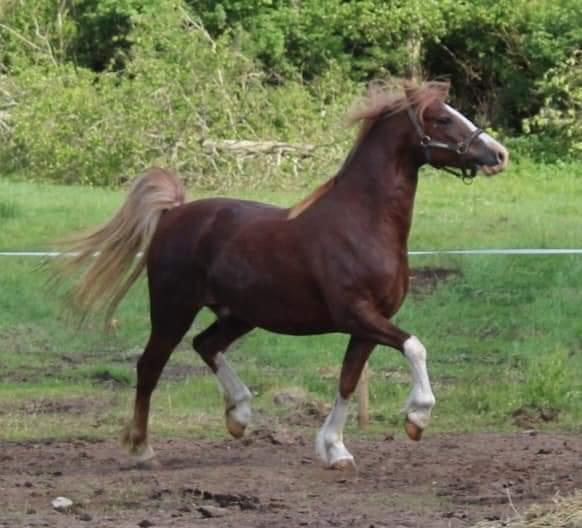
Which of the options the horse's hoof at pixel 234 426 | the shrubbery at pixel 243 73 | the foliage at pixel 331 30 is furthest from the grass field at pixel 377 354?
the foliage at pixel 331 30

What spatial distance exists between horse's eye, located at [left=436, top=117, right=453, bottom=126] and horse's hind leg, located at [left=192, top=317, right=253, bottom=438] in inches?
65.2

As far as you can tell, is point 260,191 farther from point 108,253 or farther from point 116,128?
point 108,253

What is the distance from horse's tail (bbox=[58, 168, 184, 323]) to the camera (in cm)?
965

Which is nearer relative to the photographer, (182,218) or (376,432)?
(182,218)

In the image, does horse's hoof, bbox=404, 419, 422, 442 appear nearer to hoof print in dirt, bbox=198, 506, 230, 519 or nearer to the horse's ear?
hoof print in dirt, bbox=198, 506, 230, 519

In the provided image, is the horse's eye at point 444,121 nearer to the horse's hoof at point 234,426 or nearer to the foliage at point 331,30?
the horse's hoof at point 234,426

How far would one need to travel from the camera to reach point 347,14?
26859mm

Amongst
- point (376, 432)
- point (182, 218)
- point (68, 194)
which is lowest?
point (68, 194)

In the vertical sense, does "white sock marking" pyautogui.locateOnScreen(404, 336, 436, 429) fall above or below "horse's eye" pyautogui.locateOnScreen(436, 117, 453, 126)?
below

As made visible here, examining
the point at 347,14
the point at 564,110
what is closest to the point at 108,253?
the point at 564,110

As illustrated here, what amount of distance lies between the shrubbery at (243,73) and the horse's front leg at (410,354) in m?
10.6

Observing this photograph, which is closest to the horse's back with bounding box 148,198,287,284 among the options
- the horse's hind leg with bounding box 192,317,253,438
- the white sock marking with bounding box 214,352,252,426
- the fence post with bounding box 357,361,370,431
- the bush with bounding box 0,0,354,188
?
the horse's hind leg with bounding box 192,317,253,438

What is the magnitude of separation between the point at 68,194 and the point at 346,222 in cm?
1057

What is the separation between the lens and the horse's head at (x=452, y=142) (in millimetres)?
8766
